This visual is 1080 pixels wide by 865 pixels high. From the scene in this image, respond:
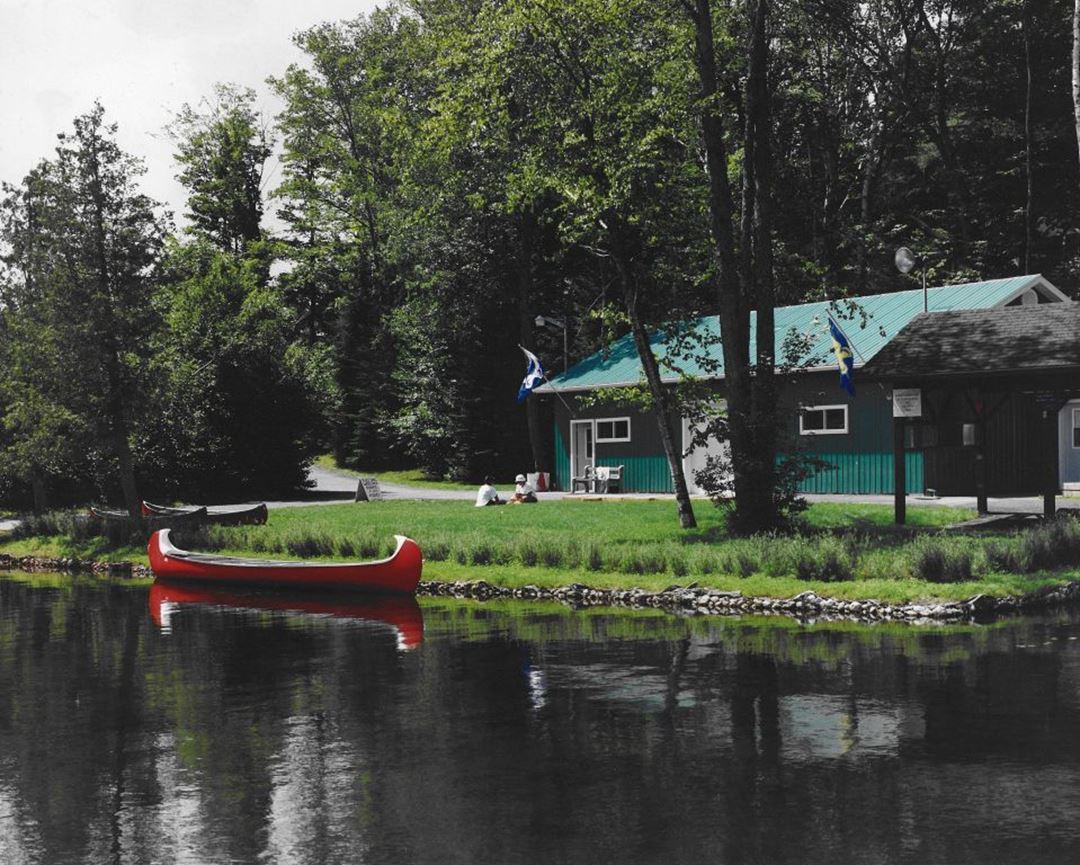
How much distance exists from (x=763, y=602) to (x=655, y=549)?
3.96m

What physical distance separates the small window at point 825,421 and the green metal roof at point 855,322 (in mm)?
1487

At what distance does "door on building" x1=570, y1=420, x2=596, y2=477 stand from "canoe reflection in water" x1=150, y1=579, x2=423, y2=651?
19917mm

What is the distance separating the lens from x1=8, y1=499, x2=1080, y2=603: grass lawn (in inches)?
885

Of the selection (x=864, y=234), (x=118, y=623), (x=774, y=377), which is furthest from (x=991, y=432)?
(x=118, y=623)

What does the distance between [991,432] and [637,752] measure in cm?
2911

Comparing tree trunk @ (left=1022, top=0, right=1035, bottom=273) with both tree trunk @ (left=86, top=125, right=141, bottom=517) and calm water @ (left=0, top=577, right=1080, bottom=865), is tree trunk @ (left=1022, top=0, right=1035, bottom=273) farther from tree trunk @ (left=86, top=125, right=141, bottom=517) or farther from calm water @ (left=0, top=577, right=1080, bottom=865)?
calm water @ (left=0, top=577, right=1080, bottom=865)

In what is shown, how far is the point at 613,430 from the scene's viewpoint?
47.0 meters

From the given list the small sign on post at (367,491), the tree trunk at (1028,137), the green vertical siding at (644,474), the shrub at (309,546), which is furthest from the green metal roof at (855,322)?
the tree trunk at (1028,137)

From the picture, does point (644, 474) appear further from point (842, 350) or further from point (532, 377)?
point (842, 350)

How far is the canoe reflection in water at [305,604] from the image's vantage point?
921 inches

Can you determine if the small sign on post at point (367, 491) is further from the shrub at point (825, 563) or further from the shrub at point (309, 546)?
the shrub at point (825, 563)

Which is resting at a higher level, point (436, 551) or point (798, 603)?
point (436, 551)

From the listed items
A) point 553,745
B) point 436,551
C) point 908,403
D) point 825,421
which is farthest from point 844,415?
point 553,745

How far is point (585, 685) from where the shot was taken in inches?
629
